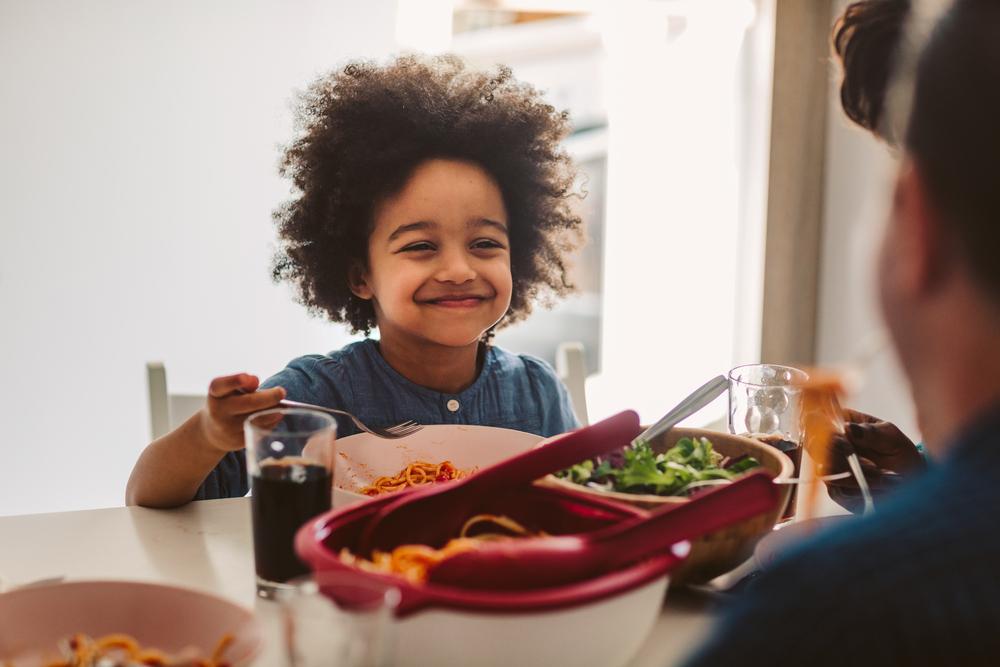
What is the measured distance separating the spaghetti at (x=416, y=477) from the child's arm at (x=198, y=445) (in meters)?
0.16

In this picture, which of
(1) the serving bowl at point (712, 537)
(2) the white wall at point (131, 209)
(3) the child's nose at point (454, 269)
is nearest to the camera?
(1) the serving bowl at point (712, 537)

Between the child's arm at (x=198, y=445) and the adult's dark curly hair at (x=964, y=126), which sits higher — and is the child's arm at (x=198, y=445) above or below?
below

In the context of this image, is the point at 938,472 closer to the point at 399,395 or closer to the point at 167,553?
the point at 167,553

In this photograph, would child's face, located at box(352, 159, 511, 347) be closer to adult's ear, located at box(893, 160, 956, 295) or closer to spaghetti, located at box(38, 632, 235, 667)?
spaghetti, located at box(38, 632, 235, 667)

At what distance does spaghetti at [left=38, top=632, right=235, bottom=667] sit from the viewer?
27.1 inches

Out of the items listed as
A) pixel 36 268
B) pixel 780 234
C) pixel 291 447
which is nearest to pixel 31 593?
pixel 291 447

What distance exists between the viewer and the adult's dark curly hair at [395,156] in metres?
1.49

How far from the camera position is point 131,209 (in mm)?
2283

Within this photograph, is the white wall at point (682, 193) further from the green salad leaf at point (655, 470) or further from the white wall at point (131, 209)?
the green salad leaf at point (655, 470)

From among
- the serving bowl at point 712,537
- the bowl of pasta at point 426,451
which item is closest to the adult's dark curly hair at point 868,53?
the serving bowl at point 712,537

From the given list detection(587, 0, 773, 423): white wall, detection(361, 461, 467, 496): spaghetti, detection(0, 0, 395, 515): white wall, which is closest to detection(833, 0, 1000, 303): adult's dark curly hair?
detection(361, 461, 467, 496): spaghetti

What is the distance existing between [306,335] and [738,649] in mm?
2147

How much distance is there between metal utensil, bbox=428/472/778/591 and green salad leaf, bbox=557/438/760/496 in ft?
0.66

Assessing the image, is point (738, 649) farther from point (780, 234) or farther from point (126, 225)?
point (780, 234)
